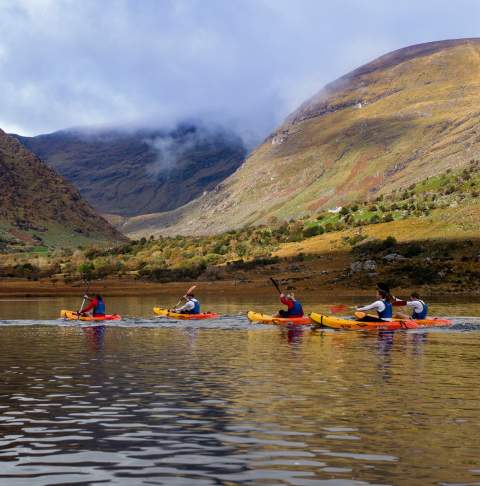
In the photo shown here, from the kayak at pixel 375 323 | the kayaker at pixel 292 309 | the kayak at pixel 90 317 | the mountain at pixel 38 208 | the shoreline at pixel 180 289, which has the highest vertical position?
the mountain at pixel 38 208

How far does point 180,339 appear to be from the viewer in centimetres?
3519

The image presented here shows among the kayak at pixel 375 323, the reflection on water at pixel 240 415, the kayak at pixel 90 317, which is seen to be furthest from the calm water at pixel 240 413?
the kayak at pixel 90 317

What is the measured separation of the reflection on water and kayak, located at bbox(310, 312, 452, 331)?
711 centimetres

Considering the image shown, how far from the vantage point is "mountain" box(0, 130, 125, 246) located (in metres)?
159

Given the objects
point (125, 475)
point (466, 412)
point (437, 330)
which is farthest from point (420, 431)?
point (437, 330)

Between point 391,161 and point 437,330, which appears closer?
point 437,330

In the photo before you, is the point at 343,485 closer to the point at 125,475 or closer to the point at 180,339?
the point at 125,475

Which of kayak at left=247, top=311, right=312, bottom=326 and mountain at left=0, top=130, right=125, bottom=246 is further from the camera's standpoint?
mountain at left=0, top=130, right=125, bottom=246

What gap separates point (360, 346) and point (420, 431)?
16208mm

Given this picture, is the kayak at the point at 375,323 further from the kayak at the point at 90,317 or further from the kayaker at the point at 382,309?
the kayak at the point at 90,317

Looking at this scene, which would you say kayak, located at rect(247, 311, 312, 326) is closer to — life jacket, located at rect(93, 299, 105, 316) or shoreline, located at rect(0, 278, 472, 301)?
life jacket, located at rect(93, 299, 105, 316)

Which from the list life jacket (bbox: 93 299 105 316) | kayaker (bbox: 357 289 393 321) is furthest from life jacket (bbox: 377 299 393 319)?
life jacket (bbox: 93 299 105 316)

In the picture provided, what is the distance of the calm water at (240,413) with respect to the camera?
12859 mm

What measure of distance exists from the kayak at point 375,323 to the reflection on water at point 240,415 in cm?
711
